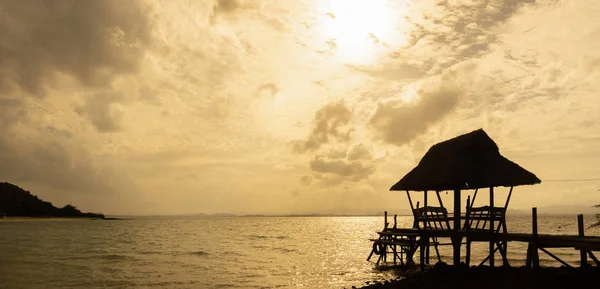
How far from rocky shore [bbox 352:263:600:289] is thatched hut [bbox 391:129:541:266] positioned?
1.65m

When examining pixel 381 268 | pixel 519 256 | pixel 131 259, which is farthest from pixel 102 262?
pixel 519 256

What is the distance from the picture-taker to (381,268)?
30219 millimetres

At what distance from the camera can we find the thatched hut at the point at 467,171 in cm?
2075

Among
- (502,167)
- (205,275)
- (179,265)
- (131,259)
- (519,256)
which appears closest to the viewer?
(502,167)

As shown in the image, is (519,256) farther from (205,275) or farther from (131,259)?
(131,259)

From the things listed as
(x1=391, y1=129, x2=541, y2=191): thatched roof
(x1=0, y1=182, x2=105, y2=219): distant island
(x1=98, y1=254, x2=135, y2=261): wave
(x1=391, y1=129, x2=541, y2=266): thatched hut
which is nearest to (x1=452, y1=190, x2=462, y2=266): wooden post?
(x1=391, y1=129, x2=541, y2=266): thatched hut

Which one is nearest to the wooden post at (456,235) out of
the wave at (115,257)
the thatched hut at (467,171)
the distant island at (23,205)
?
the thatched hut at (467,171)

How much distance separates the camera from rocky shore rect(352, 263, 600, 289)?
1648 cm

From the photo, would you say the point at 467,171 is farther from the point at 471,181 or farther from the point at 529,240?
the point at 529,240

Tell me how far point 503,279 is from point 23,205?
507ft

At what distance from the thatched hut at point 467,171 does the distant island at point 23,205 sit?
5425 inches

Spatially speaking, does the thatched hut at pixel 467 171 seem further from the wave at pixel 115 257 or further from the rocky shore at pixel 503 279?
the wave at pixel 115 257

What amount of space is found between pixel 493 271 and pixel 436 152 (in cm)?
674

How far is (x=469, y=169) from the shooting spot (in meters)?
21.1
